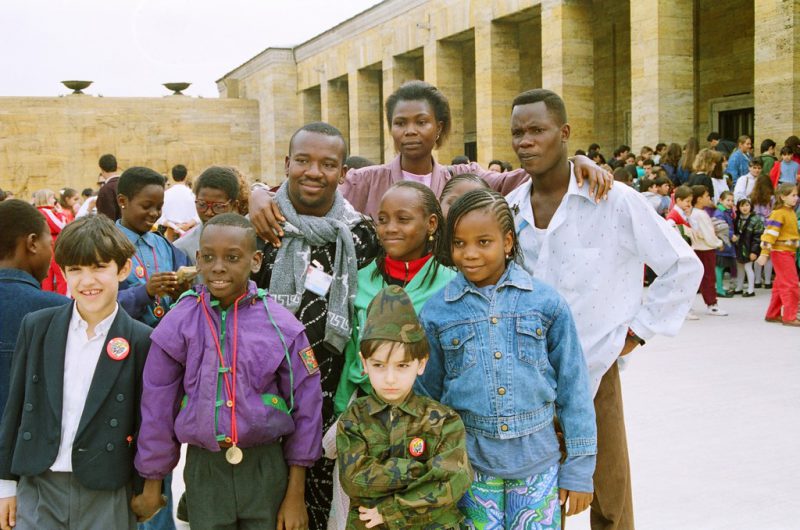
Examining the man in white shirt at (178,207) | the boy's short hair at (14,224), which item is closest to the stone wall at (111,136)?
the man in white shirt at (178,207)

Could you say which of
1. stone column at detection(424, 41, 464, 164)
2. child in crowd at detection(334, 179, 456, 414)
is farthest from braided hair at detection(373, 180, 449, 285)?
stone column at detection(424, 41, 464, 164)

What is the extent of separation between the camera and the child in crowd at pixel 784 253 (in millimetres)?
9250

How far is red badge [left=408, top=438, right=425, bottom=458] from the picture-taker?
2379 mm

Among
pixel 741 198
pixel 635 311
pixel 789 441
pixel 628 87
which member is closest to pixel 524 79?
pixel 628 87

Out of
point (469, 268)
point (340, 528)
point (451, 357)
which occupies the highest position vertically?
point (469, 268)

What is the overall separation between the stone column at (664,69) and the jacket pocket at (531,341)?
519 inches

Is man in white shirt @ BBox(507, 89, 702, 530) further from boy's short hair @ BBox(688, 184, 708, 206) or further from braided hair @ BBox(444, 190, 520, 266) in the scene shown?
boy's short hair @ BBox(688, 184, 708, 206)

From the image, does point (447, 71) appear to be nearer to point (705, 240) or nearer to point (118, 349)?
point (705, 240)

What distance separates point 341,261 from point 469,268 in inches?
24.1

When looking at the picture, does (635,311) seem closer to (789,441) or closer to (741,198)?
(789,441)

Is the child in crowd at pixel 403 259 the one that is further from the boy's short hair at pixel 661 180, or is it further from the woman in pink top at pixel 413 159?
the boy's short hair at pixel 661 180

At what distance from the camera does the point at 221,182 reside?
4.20 meters

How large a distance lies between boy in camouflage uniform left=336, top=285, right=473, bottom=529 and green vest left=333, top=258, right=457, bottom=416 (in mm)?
370

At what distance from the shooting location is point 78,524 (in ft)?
8.59
